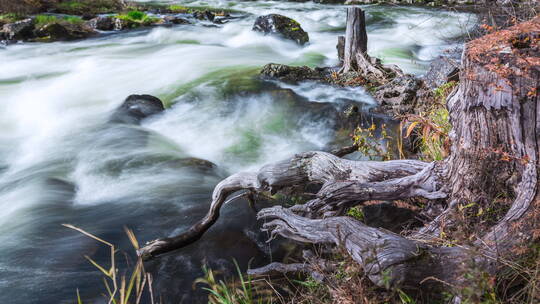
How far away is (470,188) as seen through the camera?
3039 millimetres

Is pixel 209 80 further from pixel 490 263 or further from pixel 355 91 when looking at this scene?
pixel 490 263

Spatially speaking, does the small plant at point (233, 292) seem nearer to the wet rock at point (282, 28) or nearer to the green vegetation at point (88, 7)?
the wet rock at point (282, 28)

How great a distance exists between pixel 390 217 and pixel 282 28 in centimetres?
1200

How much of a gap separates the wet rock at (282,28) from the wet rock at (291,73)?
4.43 m

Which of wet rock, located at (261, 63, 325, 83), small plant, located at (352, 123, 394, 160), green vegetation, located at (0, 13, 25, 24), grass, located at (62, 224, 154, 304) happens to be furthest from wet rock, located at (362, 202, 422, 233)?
green vegetation, located at (0, 13, 25, 24)

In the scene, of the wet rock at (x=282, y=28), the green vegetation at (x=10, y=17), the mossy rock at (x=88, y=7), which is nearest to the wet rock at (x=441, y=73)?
the wet rock at (x=282, y=28)

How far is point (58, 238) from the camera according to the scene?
480cm

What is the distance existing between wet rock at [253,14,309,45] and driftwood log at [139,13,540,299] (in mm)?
11587

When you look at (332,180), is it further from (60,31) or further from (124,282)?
(60,31)

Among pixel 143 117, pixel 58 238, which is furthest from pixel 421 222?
pixel 143 117

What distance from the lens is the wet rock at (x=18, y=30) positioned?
1488cm

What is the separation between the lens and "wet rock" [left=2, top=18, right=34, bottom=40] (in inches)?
586

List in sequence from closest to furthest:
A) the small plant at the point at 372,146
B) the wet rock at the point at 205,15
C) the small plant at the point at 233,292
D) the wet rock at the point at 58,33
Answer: the small plant at the point at 233,292 < the small plant at the point at 372,146 < the wet rock at the point at 58,33 < the wet rock at the point at 205,15

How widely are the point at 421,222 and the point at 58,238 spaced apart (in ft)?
12.7
